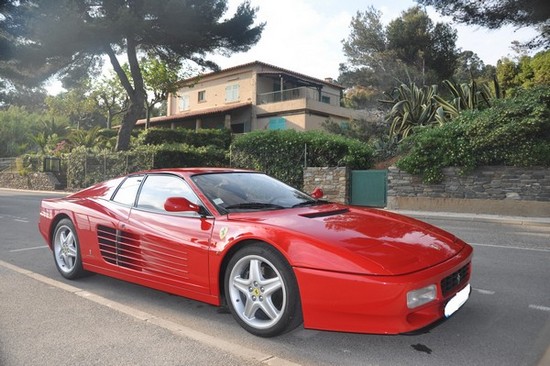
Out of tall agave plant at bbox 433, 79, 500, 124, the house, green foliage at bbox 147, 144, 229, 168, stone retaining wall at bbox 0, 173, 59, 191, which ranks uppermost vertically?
the house

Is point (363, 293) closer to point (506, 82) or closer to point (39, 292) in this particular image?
point (39, 292)

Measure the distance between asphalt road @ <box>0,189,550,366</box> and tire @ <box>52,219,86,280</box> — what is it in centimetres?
14

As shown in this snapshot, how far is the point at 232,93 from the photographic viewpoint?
38031 millimetres

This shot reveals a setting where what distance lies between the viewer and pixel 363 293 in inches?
107

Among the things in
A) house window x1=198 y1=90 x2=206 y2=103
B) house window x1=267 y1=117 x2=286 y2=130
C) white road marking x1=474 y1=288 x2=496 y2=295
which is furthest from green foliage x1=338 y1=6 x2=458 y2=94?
white road marking x1=474 y1=288 x2=496 y2=295

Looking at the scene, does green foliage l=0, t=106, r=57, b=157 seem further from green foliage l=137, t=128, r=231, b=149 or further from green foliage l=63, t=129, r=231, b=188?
green foliage l=137, t=128, r=231, b=149

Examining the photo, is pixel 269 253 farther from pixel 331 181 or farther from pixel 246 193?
pixel 331 181

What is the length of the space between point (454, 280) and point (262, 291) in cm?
136

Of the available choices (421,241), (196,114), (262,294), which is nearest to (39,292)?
(262,294)

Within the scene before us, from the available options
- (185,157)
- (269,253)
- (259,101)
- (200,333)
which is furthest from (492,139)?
(259,101)

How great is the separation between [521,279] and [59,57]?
2617 centimetres

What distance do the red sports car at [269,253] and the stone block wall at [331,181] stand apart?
12.0 metres

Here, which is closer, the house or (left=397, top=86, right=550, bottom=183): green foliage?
(left=397, top=86, right=550, bottom=183): green foliage

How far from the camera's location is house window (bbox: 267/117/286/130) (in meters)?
34.1
